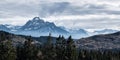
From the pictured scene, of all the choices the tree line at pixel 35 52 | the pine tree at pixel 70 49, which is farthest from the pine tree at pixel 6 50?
the pine tree at pixel 70 49

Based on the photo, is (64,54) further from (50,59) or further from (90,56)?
(90,56)

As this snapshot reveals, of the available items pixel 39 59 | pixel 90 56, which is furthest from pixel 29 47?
pixel 90 56

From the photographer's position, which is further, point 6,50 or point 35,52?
point 35,52

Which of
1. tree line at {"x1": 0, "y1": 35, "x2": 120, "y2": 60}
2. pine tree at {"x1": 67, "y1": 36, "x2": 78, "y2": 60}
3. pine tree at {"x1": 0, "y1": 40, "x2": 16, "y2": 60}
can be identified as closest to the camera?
pine tree at {"x1": 0, "y1": 40, "x2": 16, "y2": 60}

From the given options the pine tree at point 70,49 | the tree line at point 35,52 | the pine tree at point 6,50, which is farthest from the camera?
the pine tree at point 70,49

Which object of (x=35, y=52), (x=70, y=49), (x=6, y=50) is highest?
(x=6, y=50)

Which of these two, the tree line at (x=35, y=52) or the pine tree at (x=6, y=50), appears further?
the tree line at (x=35, y=52)

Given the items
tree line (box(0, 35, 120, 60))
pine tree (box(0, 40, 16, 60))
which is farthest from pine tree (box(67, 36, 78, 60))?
pine tree (box(0, 40, 16, 60))

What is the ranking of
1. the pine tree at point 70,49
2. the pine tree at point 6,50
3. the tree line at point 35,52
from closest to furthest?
the pine tree at point 6,50
the tree line at point 35,52
the pine tree at point 70,49

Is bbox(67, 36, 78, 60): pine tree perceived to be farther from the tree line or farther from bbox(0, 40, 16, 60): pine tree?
bbox(0, 40, 16, 60): pine tree

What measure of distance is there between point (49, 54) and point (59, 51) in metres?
5.04

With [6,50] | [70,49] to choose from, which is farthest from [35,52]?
[6,50]

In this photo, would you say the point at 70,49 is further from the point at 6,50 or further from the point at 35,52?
the point at 6,50

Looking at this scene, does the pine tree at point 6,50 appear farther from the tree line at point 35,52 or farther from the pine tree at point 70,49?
the pine tree at point 70,49
